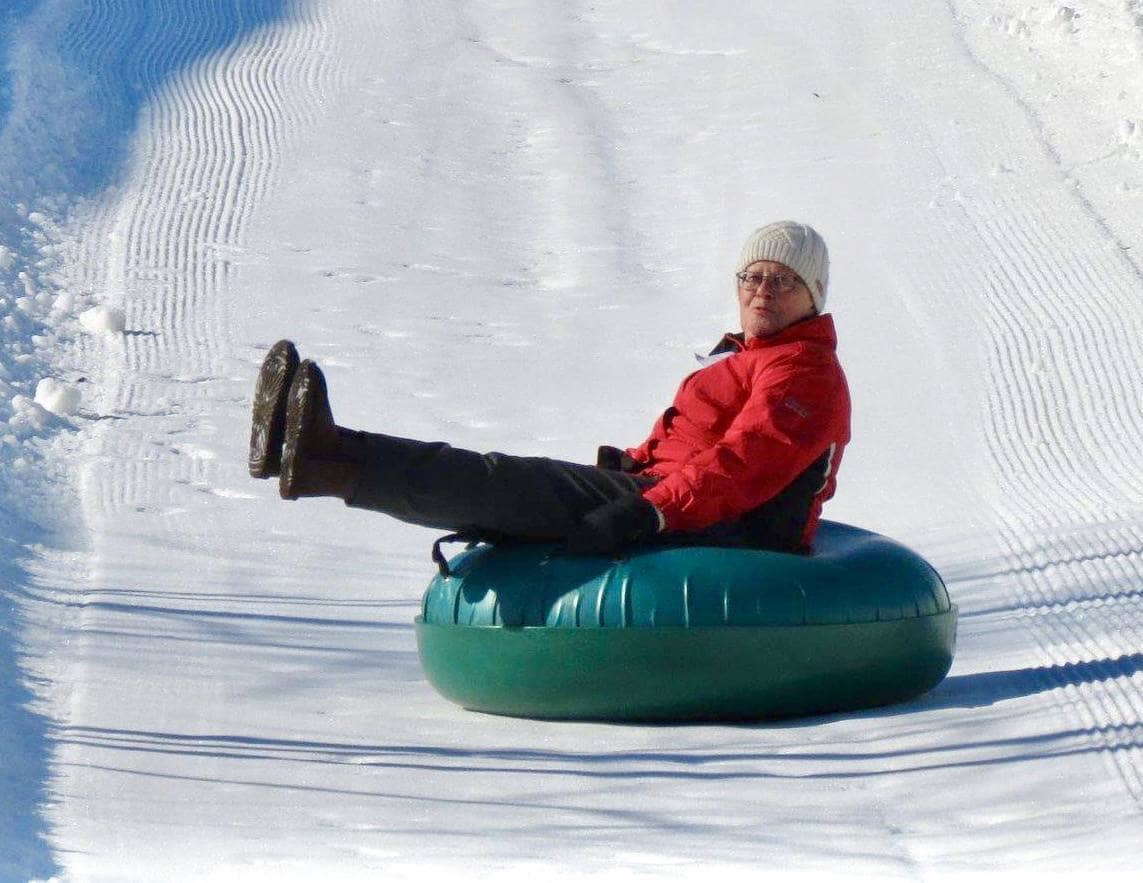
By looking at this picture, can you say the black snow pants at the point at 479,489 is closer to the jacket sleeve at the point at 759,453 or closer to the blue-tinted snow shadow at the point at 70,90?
the jacket sleeve at the point at 759,453

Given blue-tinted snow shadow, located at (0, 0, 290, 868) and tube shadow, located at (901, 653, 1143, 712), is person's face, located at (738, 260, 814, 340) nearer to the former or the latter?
tube shadow, located at (901, 653, 1143, 712)

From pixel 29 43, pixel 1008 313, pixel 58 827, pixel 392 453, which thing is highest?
pixel 392 453

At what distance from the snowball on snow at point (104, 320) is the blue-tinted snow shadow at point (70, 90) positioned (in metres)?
0.28

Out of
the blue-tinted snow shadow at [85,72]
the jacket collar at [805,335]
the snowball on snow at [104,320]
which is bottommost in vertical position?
the blue-tinted snow shadow at [85,72]

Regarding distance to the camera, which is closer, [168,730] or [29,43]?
[168,730]

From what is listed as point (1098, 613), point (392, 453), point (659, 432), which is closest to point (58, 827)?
point (392, 453)

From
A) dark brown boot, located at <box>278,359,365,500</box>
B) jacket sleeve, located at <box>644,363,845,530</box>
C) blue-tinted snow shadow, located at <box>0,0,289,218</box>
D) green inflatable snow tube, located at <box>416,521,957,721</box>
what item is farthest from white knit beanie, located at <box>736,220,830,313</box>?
blue-tinted snow shadow, located at <box>0,0,289,218</box>

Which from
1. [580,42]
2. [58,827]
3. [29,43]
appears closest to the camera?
[58,827]

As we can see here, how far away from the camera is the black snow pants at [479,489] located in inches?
138

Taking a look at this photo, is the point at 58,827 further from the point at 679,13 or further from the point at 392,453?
the point at 679,13

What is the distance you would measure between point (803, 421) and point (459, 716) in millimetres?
969

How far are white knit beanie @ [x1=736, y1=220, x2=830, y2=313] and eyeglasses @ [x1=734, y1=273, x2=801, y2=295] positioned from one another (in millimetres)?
18

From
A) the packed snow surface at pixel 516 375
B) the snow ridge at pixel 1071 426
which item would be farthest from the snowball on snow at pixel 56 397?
the snow ridge at pixel 1071 426

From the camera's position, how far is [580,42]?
13.0 meters
